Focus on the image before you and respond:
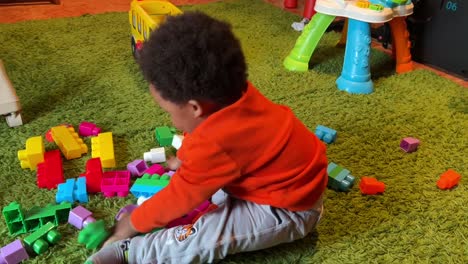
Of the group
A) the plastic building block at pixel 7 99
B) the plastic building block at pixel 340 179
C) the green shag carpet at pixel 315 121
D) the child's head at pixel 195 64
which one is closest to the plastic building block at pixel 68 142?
the green shag carpet at pixel 315 121

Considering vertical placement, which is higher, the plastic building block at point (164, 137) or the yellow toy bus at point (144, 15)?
the yellow toy bus at point (144, 15)

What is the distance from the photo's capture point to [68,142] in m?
1.06

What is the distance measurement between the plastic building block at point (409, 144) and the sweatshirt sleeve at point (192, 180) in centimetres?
64

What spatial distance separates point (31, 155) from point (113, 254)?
14.8 inches

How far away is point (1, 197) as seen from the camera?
3.05 feet

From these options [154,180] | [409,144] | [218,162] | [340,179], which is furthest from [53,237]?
[409,144]

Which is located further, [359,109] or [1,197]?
[359,109]

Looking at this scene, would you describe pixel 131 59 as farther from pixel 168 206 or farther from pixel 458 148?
pixel 458 148

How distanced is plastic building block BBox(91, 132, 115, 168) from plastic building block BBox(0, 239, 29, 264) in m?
0.29

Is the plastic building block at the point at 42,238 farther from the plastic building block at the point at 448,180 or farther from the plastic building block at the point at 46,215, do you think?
the plastic building block at the point at 448,180

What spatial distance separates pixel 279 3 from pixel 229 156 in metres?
1.84

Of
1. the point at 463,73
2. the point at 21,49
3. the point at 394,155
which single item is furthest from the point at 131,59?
the point at 463,73

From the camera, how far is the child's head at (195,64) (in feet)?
1.99

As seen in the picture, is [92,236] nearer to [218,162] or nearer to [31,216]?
[31,216]
